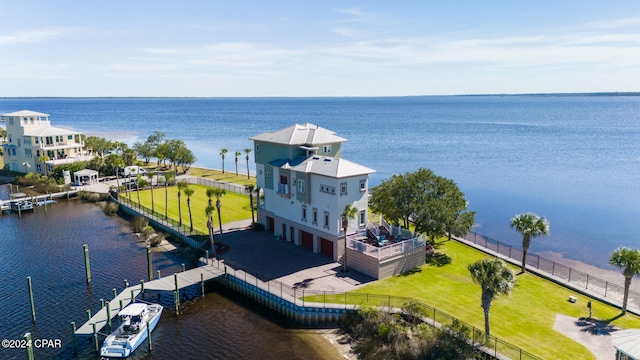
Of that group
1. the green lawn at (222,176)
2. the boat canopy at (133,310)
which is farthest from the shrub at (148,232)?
the green lawn at (222,176)

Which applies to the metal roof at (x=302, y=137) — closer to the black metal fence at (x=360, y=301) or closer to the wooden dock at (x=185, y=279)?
the black metal fence at (x=360, y=301)

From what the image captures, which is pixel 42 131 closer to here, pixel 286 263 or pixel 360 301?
pixel 286 263

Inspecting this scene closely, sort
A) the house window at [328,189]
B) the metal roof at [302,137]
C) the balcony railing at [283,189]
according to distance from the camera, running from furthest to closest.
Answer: the metal roof at [302,137]
the balcony railing at [283,189]
the house window at [328,189]

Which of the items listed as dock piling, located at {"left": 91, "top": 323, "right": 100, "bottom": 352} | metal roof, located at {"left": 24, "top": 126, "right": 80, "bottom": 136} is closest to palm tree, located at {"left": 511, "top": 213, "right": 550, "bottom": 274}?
dock piling, located at {"left": 91, "top": 323, "right": 100, "bottom": 352}

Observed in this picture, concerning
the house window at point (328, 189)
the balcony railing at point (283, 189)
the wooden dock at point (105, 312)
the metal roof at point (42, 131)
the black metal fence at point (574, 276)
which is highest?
the metal roof at point (42, 131)

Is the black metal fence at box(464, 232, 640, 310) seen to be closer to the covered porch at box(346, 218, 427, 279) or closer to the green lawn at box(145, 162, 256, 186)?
the covered porch at box(346, 218, 427, 279)

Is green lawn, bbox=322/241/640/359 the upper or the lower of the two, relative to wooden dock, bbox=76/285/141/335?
upper

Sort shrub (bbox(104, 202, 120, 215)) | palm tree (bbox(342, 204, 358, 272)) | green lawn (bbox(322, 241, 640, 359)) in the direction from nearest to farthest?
green lawn (bbox(322, 241, 640, 359)) < palm tree (bbox(342, 204, 358, 272)) < shrub (bbox(104, 202, 120, 215))
